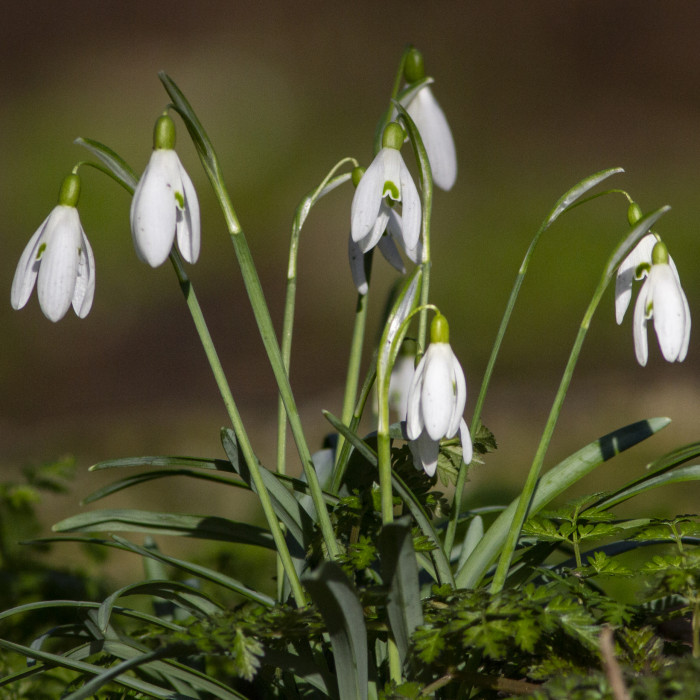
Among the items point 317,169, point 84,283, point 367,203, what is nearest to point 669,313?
point 367,203

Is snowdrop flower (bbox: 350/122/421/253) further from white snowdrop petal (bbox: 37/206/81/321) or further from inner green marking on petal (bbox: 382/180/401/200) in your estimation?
white snowdrop petal (bbox: 37/206/81/321)

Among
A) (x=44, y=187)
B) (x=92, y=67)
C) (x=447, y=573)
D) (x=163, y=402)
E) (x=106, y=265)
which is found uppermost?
(x=92, y=67)

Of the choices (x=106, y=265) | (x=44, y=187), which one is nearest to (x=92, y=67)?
(x=44, y=187)

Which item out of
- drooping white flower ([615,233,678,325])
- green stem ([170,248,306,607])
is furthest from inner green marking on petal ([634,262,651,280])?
green stem ([170,248,306,607])

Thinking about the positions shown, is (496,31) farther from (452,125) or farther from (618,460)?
(618,460)

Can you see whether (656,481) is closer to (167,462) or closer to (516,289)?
(516,289)
